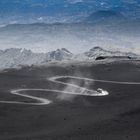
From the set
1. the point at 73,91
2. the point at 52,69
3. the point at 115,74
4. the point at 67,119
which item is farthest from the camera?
the point at 52,69

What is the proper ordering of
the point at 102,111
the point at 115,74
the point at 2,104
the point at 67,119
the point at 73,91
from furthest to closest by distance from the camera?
1. the point at 115,74
2. the point at 73,91
3. the point at 2,104
4. the point at 102,111
5. the point at 67,119

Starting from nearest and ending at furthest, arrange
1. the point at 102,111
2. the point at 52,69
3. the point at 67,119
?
the point at 67,119, the point at 102,111, the point at 52,69

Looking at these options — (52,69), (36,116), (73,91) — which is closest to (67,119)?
(36,116)

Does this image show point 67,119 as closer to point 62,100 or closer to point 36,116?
point 36,116

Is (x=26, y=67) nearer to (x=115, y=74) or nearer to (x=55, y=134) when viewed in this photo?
(x=115, y=74)

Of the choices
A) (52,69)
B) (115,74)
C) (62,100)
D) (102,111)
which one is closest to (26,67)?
(52,69)

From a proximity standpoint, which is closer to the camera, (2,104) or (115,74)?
(2,104)
